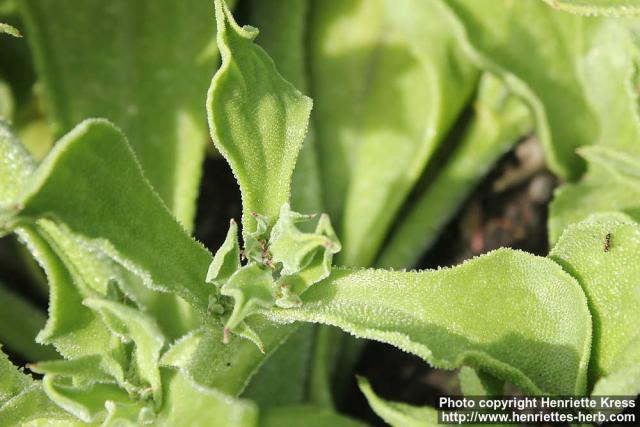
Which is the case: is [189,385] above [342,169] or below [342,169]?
above

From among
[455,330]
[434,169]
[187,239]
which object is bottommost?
[434,169]

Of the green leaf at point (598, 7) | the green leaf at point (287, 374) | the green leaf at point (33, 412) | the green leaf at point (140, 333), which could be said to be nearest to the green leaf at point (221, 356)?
the green leaf at point (140, 333)

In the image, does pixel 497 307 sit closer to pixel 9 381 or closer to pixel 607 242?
pixel 607 242

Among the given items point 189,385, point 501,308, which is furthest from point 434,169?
point 189,385

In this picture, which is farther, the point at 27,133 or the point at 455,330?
the point at 27,133

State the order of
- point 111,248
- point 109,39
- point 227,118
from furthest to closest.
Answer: point 109,39 < point 227,118 < point 111,248

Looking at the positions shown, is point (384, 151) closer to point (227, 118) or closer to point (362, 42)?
point (362, 42)

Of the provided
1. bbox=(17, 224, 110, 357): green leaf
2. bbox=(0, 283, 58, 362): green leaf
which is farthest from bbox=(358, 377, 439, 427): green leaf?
bbox=(0, 283, 58, 362): green leaf
